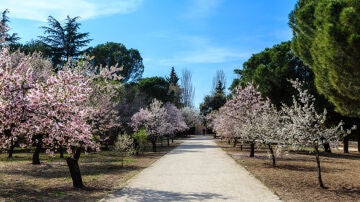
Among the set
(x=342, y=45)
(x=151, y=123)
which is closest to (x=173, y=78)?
(x=151, y=123)

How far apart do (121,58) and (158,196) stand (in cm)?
5849

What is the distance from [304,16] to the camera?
1609 cm

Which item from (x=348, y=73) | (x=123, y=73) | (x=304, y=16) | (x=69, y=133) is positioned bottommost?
(x=69, y=133)

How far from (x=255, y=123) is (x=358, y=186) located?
943 cm

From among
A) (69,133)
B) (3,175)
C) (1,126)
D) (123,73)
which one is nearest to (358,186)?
(69,133)

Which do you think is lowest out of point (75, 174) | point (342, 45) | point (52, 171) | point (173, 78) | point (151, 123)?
point (52, 171)

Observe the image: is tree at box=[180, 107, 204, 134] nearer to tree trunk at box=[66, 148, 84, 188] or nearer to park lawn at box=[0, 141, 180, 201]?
park lawn at box=[0, 141, 180, 201]

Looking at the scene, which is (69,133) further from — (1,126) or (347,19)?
(347,19)

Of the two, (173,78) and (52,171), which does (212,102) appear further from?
(52,171)

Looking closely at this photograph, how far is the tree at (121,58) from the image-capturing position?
218 feet

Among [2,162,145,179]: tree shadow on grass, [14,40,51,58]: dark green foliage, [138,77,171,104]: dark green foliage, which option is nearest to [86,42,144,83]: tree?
[138,77,171,104]: dark green foliage

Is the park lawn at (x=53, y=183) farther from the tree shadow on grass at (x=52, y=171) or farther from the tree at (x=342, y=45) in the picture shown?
the tree at (x=342, y=45)

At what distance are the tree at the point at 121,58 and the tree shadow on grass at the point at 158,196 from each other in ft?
176

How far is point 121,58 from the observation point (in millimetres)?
68062
